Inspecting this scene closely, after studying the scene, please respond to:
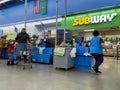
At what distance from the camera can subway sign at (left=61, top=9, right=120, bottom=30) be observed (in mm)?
12719

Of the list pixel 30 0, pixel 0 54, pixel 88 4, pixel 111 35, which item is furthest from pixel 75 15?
pixel 0 54

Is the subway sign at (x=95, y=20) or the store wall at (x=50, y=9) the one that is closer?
the subway sign at (x=95, y=20)

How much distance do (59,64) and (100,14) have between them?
7.52m

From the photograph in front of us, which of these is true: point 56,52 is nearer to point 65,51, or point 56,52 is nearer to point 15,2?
point 65,51

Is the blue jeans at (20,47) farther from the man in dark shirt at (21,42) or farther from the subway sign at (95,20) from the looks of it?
the subway sign at (95,20)

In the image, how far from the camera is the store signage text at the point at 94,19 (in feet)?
42.4

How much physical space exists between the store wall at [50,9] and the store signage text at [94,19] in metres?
0.66

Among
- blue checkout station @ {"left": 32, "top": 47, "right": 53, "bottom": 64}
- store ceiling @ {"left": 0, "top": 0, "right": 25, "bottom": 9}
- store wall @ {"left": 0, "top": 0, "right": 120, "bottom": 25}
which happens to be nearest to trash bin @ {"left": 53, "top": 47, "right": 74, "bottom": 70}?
blue checkout station @ {"left": 32, "top": 47, "right": 53, "bottom": 64}

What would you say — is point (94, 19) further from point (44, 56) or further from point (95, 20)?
point (44, 56)

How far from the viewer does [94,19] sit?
543 inches

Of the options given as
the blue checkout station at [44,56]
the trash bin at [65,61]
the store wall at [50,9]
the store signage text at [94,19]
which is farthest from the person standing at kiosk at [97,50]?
the store wall at [50,9]

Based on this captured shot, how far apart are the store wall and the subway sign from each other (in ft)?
1.59

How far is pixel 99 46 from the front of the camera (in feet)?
21.2

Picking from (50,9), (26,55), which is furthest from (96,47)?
(50,9)
